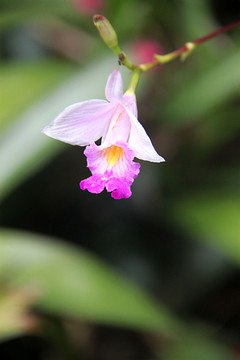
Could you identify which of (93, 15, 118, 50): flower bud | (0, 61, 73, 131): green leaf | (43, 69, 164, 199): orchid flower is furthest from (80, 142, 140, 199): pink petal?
(0, 61, 73, 131): green leaf

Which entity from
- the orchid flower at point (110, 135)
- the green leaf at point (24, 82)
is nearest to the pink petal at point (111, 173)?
the orchid flower at point (110, 135)

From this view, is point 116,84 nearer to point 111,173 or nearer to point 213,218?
point 111,173

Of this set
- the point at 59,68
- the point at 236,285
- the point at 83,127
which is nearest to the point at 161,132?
the point at 59,68

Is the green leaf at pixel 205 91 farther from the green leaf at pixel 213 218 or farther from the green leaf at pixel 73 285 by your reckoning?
the green leaf at pixel 73 285

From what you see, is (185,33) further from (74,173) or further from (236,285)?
(236,285)

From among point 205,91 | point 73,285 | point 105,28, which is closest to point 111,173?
point 105,28

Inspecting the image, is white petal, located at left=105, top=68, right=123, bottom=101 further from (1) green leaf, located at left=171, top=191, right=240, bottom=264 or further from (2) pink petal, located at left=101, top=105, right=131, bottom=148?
(1) green leaf, located at left=171, top=191, right=240, bottom=264
